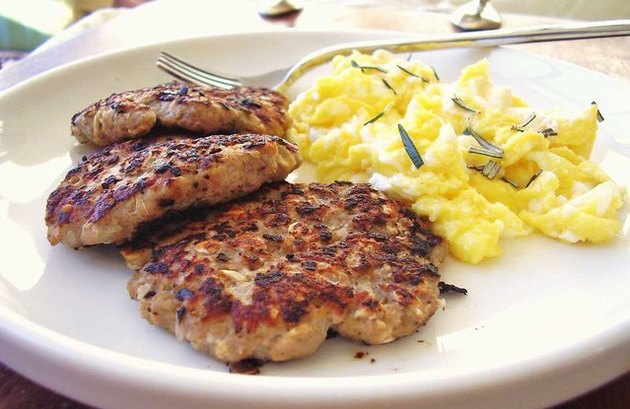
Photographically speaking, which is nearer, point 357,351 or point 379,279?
point 357,351

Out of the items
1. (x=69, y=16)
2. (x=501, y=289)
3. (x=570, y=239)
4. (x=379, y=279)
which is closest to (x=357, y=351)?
(x=379, y=279)

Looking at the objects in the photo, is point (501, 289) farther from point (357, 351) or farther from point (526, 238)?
point (357, 351)

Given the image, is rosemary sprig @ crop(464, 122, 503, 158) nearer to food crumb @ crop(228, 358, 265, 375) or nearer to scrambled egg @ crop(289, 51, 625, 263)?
scrambled egg @ crop(289, 51, 625, 263)

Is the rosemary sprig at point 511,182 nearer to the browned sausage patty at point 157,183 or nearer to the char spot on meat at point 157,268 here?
the browned sausage patty at point 157,183

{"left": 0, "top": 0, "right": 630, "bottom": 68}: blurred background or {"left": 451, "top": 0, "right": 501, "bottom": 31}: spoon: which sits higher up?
{"left": 451, "top": 0, "right": 501, "bottom": 31}: spoon

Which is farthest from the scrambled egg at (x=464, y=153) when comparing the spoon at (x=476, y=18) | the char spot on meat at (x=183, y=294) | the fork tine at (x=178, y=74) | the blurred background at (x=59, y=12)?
the blurred background at (x=59, y=12)


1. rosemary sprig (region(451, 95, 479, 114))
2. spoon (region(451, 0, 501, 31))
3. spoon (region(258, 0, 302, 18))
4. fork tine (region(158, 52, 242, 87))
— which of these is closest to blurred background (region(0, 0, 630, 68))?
spoon (region(451, 0, 501, 31))
